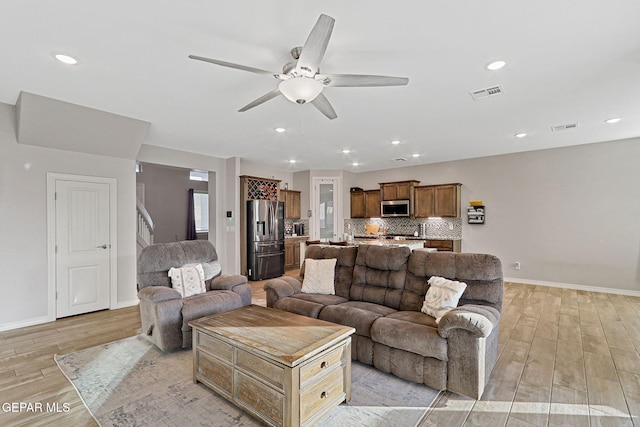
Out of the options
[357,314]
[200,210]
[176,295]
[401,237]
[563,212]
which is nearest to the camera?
[357,314]

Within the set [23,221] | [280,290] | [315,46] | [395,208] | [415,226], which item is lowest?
[280,290]

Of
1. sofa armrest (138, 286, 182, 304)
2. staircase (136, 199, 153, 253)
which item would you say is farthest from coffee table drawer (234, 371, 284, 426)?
staircase (136, 199, 153, 253)

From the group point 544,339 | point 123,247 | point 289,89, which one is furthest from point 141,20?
point 544,339

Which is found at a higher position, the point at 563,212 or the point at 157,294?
the point at 563,212

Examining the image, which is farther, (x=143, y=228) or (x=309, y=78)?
(x=143, y=228)

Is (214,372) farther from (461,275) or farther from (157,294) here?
(461,275)

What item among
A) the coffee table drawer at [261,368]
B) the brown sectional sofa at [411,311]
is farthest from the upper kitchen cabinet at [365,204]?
the coffee table drawer at [261,368]

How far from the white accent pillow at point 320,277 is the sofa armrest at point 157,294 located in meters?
1.45

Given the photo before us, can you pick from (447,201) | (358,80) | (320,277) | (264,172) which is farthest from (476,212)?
(358,80)

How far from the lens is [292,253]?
8.17 m

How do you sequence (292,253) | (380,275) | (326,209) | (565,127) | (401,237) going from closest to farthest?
1. (380,275)
2. (565,127)
3. (401,237)
4. (292,253)
5. (326,209)

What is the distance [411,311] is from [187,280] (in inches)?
100

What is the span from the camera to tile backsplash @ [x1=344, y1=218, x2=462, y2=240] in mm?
7223

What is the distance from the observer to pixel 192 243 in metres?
3.98
